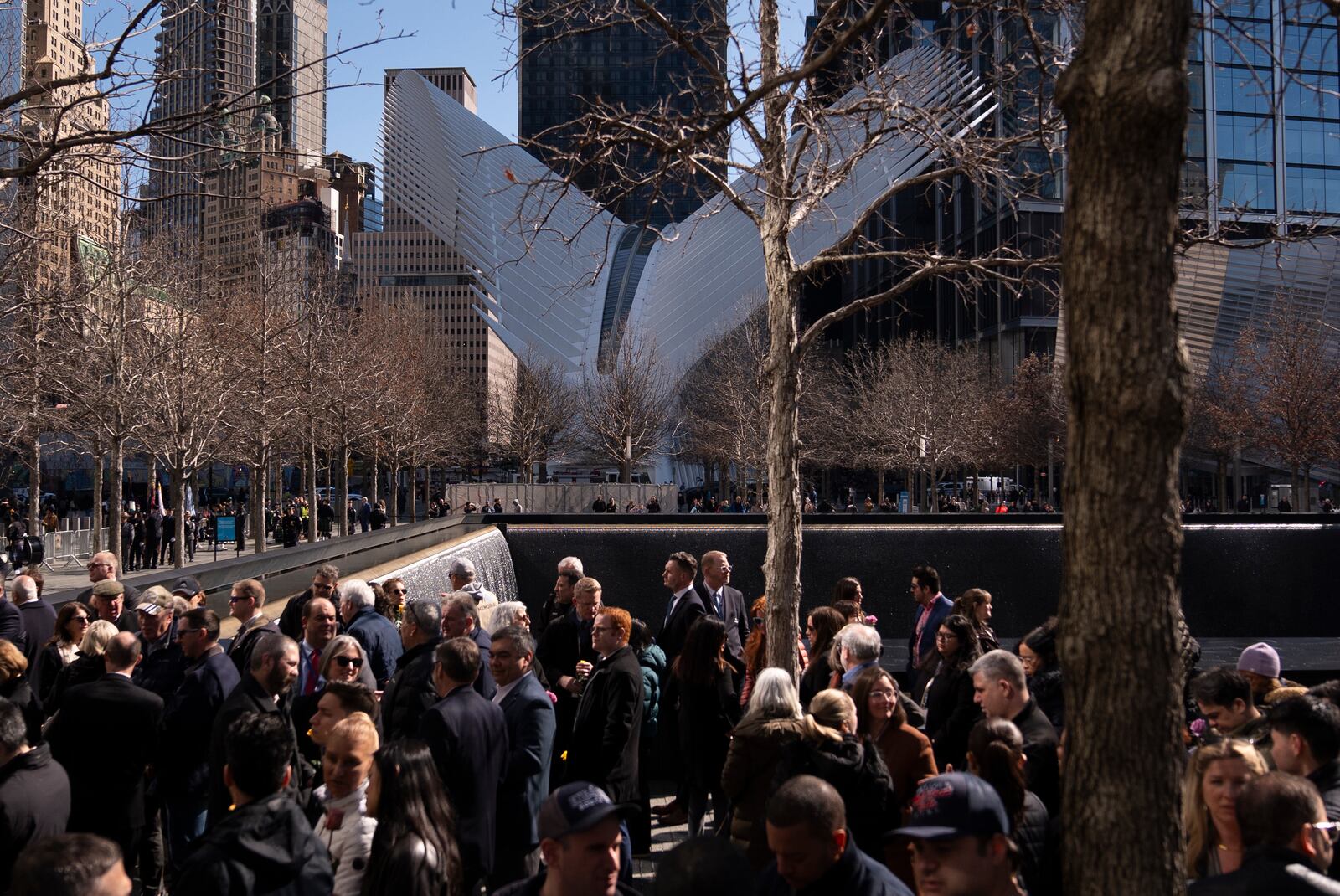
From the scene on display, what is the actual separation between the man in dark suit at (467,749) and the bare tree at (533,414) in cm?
4730

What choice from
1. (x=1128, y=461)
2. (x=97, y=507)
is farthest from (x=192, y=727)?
(x=97, y=507)

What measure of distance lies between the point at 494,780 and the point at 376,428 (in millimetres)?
36095

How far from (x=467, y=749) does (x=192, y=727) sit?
1.79 meters

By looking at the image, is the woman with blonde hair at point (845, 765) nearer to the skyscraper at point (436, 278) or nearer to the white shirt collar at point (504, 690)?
the white shirt collar at point (504, 690)

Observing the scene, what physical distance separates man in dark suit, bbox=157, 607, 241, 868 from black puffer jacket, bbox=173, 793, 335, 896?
2446 millimetres

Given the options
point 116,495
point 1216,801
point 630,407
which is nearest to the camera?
point 1216,801

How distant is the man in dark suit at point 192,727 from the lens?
593 centimetres

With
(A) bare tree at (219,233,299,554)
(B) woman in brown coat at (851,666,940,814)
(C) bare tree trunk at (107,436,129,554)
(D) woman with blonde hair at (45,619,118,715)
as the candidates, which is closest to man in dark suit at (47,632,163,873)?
(D) woman with blonde hair at (45,619,118,715)

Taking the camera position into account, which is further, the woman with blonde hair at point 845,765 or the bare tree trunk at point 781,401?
the bare tree trunk at point 781,401

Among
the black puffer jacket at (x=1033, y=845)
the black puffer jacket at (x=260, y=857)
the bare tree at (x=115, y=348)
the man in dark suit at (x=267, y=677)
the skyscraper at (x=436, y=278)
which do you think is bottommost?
the black puffer jacket at (x=1033, y=845)

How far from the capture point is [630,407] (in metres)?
49.9

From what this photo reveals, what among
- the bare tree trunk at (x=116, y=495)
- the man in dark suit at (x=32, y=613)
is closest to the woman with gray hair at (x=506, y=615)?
the man in dark suit at (x=32, y=613)

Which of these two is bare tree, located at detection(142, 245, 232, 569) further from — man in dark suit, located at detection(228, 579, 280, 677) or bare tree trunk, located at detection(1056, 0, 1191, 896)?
bare tree trunk, located at detection(1056, 0, 1191, 896)

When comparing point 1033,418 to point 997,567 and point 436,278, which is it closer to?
point 997,567
